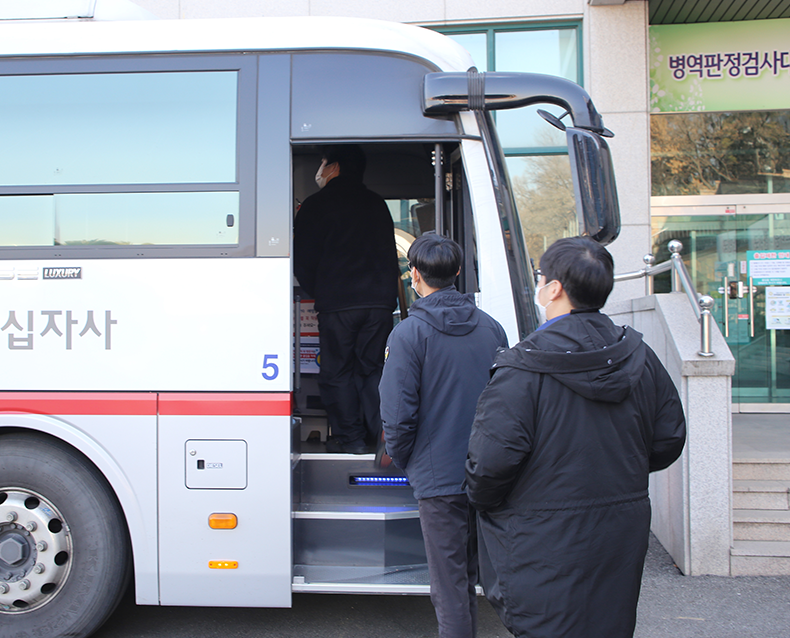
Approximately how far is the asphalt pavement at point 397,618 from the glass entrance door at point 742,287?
4.91 metres

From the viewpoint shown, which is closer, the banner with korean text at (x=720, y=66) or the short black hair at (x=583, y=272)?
the short black hair at (x=583, y=272)

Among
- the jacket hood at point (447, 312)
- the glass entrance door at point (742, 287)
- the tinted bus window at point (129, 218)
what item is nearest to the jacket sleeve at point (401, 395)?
the jacket hood at point (447, 312)

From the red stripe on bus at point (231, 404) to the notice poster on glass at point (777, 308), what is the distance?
24.8ft

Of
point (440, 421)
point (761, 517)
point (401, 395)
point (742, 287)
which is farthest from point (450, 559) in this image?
point (742, 287)

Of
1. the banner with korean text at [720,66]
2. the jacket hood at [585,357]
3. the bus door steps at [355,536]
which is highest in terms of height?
the banner with korean text at [720,66]

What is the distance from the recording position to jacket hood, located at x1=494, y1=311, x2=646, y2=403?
1.71m

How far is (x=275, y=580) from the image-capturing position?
9.89 ft

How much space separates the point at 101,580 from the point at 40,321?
1.30 metres

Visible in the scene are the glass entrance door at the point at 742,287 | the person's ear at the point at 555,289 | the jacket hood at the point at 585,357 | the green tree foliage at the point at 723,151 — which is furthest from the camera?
→ the green tree foliage at the point at 723,151

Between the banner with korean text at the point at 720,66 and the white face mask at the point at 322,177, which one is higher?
the banner with korean text at the point at 720,66

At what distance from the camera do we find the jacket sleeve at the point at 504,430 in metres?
1.73

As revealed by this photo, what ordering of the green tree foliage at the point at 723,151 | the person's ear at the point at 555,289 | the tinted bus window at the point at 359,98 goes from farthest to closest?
the green tree foliage at the point at 723,151 < the tinted bus window at the point at 359,98 < the person's ear at the point at 555,289

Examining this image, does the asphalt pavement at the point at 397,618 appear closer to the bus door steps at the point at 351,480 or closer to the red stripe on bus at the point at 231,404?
the bus door steps at the point at 351,480

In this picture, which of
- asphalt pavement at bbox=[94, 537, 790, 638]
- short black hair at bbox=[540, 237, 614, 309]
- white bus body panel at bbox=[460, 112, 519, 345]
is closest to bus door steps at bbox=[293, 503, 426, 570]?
Answer: asphalt pavement at bbox=[94, 537, 790, 638]
